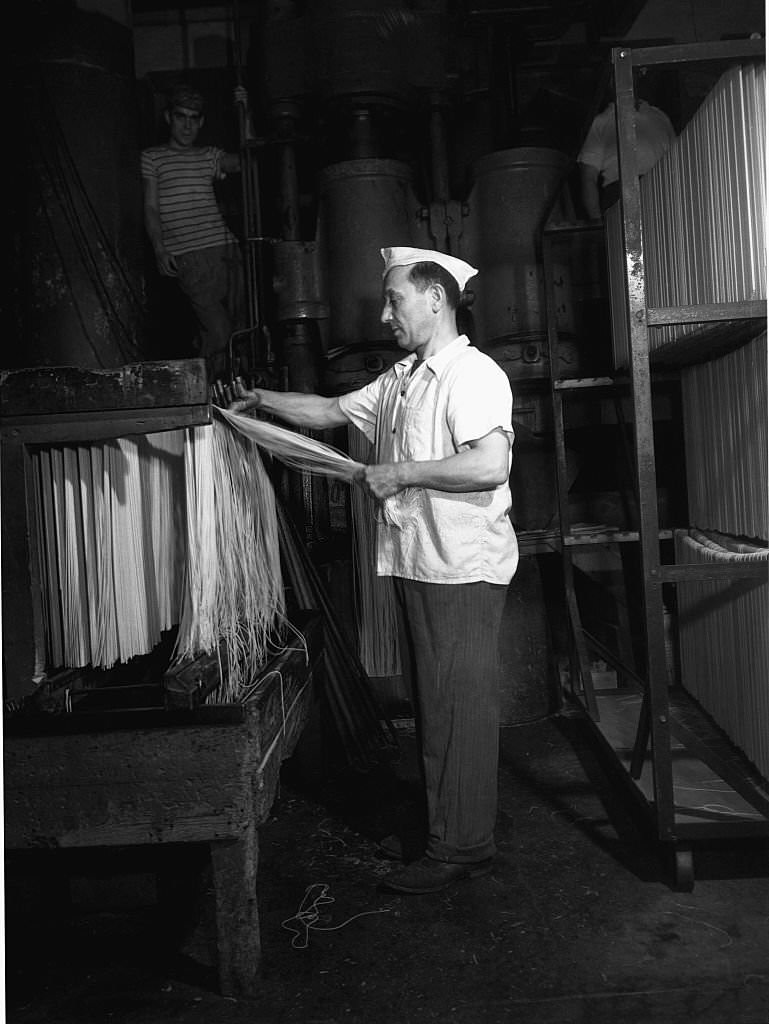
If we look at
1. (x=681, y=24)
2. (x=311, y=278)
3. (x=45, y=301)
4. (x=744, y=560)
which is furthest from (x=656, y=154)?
(x=45, y=301)

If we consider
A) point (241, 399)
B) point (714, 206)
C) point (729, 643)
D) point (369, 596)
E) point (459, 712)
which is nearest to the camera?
point (714, 206)

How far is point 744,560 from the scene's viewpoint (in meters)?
2.54

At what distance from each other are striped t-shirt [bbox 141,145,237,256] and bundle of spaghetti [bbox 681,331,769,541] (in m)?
2.49

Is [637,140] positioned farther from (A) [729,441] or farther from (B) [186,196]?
(B) [186,196]

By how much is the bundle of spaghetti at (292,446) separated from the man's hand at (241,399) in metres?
0.03

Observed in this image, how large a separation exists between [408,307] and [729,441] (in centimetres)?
121

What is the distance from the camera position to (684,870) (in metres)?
2.52

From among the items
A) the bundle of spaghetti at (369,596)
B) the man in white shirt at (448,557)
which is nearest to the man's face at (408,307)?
the man in white shirt at (448,557)

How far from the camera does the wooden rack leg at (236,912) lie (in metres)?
2.04

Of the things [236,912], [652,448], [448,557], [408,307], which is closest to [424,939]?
[236,912]

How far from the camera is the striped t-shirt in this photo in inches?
177

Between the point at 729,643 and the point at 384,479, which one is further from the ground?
the point at 384,479

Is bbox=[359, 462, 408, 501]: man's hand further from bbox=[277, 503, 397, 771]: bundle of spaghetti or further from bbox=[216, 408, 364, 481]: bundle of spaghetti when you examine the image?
bbox=[277, 503, 397, 771]: bundle of spaghetti

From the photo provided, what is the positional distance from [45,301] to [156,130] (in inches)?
59.2
